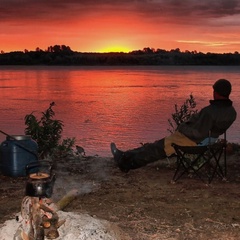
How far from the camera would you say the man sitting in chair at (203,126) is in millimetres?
7348

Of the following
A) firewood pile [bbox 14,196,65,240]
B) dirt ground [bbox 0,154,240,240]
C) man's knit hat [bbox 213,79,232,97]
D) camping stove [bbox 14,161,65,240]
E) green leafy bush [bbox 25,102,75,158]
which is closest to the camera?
camping stove [bbox 14,161,65,240]

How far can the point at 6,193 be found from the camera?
278 inches

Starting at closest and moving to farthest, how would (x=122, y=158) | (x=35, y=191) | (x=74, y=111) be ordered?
(x=35, y=191) → (x=122, y=158) → (x=74, y=111)

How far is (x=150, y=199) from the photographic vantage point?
6.73 metres

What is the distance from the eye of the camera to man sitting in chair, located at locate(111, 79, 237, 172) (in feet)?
24.1

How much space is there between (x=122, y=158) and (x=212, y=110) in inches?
66.7

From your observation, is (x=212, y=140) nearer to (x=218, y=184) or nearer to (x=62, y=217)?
(x=218, y=184)

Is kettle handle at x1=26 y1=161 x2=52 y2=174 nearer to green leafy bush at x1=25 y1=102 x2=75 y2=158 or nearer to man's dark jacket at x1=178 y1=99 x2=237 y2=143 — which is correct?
man's dark jacket at x1=178 y1=99 x2=237 y2=143

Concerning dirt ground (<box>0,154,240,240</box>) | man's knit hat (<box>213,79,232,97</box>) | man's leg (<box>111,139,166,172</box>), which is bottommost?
dirt ground (<box>0,154,240,240</box>)

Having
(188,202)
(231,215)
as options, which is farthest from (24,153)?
(231,215)

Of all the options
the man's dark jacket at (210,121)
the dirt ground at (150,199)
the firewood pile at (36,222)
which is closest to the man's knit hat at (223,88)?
the man's dark jacket at (210,121)

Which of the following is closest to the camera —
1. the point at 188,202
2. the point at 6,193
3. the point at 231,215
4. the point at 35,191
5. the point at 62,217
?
the point at 35,191

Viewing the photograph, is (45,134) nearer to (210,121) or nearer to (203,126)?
(203,126)

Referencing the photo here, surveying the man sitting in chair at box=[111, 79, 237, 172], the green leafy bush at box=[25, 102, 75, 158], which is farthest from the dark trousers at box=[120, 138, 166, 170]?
the green leafy bush at box=[25, 102, 75, 158]
